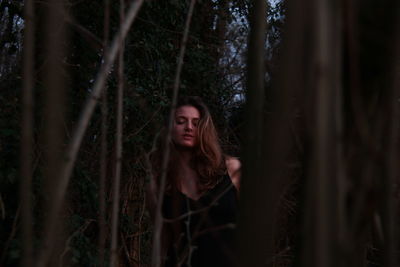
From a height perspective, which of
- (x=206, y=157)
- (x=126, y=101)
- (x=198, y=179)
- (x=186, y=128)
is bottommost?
(x=198, y=179)

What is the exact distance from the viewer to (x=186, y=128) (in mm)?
2730

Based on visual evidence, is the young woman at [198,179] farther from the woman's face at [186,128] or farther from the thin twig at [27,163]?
the thin twig at [27,163]

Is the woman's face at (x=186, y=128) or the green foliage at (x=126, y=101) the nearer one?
the woman's face at (x=186, y=128)

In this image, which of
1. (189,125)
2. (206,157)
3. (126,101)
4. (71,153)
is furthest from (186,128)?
(126,101)

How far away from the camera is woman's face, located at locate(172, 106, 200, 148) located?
271cm

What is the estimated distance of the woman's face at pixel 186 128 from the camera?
2.71 meters

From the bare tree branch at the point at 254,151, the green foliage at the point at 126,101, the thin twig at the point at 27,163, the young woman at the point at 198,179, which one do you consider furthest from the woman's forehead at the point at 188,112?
the thin twig at the point at 27,163

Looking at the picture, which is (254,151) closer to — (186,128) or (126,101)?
(186,128)

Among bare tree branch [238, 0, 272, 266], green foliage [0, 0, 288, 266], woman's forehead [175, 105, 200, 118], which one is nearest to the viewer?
bare tree branch [238, 0, 272, 266]

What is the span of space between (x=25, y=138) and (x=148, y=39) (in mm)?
4068

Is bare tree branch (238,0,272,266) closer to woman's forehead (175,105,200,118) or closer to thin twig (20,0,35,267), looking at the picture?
thin twig (20,0,35,267)

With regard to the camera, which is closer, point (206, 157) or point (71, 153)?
point (71, 153)

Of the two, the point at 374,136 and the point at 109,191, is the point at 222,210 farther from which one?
the point at 109,191

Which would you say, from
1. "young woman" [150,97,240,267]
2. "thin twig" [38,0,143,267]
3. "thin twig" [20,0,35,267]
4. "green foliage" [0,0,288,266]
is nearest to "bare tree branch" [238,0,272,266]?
"thin twig" [38,0,143,267]
